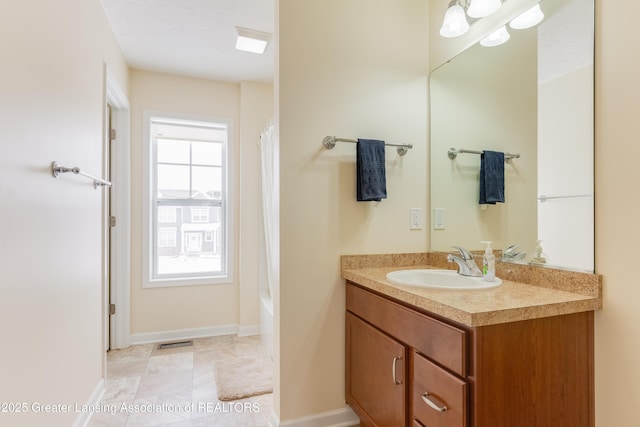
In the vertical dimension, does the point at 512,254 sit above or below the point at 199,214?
below

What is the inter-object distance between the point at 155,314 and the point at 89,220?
4.81ft

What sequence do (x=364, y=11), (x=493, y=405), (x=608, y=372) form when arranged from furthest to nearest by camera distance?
1. (x=364, y=11)
2. (x=608, y=372)
3. (x=493, y=405)

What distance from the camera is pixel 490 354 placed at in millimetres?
1007

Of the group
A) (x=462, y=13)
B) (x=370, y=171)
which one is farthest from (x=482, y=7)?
(x=370, y=171)

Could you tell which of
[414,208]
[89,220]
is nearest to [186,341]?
[89,220]

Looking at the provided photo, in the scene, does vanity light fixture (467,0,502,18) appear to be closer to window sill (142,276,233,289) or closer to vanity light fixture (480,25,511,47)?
vanity light fixture (480,25,511,47)

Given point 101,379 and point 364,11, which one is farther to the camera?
point 101,379

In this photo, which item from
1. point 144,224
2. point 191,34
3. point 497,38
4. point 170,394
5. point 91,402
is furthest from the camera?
point 144,224

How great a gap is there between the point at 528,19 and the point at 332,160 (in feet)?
3.55

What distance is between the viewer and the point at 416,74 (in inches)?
78.7

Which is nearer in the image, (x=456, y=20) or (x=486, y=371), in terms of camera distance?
(x=486, y=371)

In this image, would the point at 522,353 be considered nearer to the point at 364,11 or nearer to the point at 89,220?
the point at 364,11

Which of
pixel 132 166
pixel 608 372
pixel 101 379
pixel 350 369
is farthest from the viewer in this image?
pixel 132 166

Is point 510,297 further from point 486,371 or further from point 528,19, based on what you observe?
point 528,19
